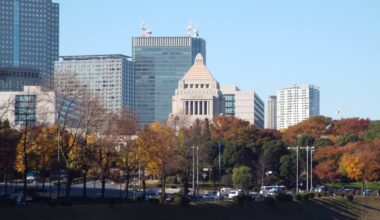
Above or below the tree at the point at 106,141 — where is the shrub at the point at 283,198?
below

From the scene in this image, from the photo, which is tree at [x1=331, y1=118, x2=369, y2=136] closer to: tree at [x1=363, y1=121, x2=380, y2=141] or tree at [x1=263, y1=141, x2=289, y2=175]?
tree at [x1=363, y1=121, x2=380, y2=141]

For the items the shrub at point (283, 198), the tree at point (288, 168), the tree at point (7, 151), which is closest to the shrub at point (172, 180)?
the tree at point (288, 168)

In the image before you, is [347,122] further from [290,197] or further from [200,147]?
[290,197]

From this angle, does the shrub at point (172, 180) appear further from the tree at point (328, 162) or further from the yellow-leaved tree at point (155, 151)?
the yellow-leaved tree at point (155, 151)

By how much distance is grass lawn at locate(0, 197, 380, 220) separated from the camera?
169ft

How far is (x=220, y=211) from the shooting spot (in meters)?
67.9

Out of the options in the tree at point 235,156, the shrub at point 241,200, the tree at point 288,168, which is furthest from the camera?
the tree at point 288,168

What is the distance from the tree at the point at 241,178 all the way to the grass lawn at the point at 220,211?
638 inches

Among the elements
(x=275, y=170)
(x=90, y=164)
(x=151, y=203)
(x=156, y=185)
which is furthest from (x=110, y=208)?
(x=275, y=170)

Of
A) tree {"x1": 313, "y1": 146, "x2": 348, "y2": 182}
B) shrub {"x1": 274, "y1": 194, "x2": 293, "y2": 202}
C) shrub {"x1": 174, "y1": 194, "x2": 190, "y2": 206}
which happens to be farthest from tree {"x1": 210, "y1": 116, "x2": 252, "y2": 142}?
shrub {"x1": 174, "y1": 194, "x2": 190, "y2": 206}

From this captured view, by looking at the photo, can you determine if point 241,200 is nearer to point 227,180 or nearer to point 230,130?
point 227,180

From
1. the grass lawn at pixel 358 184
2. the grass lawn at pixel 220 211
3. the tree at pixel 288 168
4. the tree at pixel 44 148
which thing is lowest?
the grass lawn at pixel 220 211

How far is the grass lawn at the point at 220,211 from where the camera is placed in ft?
169

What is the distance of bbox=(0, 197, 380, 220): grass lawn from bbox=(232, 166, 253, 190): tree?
638 inches
